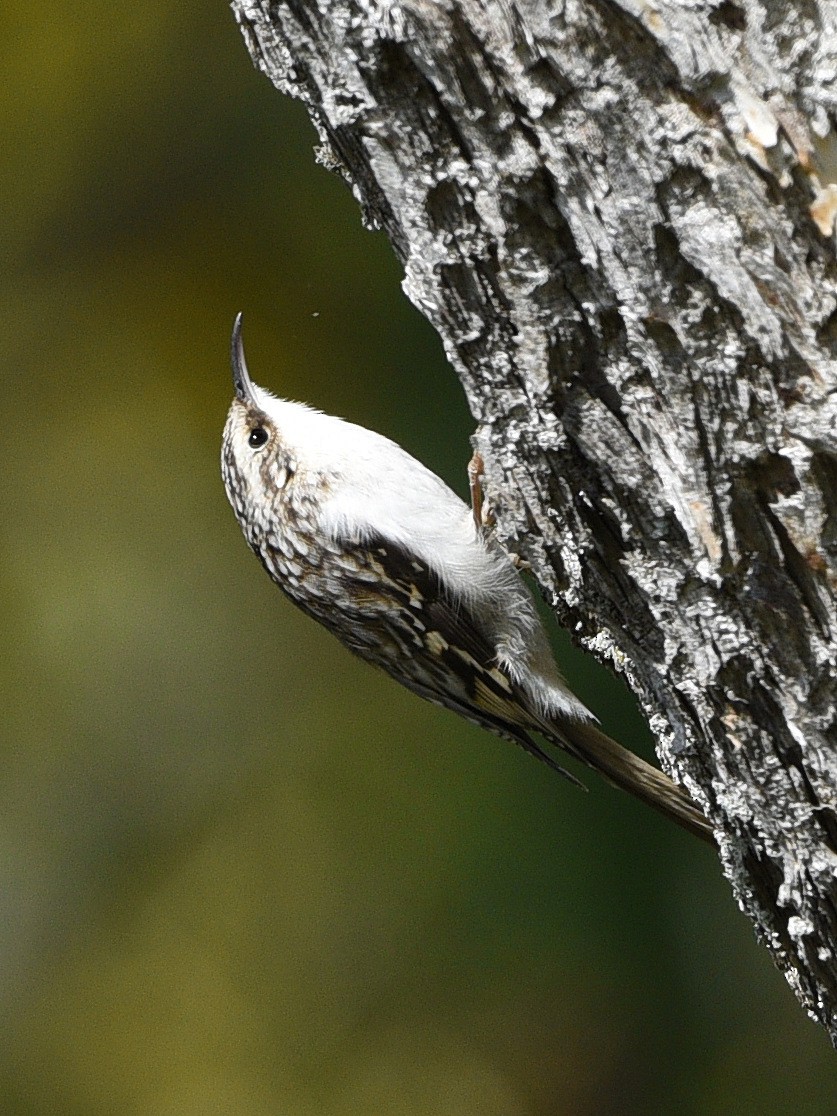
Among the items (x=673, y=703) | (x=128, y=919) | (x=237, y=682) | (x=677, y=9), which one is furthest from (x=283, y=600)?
(x=677, y=9)

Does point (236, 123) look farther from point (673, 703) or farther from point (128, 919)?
point (673, 703)

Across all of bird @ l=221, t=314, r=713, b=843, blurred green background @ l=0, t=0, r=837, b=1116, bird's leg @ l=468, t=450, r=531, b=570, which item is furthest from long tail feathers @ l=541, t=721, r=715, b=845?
blurred green background @ l=0, t=0, r=837, b=1116

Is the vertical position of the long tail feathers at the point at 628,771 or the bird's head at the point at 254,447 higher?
the bird's head at the point at 254,447

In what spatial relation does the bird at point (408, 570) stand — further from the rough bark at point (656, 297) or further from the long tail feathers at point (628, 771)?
the rough bark at point (656, 297)

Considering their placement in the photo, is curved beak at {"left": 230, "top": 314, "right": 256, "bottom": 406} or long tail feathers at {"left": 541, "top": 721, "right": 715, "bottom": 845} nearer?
long tail feathers at {"left": 541, "top": 721, "right": 715, "bottom": 845}

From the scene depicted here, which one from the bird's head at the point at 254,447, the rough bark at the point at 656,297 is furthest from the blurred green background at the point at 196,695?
the rough bark at the point at 656,297

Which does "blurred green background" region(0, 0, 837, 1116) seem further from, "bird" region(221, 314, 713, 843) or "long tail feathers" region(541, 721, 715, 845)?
"long tail feathers" region(541, 721, 715, 845)

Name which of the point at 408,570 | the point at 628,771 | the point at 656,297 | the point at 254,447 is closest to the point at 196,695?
the point at 254,447
